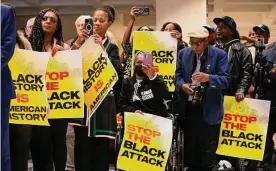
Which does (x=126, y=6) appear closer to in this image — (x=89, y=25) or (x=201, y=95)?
(x=201, y=95)

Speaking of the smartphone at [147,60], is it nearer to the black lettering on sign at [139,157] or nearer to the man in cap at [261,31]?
the black lettering on sign at [139,157]

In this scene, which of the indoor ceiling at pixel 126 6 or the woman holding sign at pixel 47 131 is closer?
the woman holding sign at pixel 47 131

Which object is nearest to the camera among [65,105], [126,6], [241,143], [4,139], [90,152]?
[4,139]

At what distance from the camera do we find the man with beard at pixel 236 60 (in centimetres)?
438

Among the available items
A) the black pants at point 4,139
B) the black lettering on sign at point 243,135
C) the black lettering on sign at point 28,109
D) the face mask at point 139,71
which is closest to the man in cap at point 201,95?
the black lettering on sign at point 243,135

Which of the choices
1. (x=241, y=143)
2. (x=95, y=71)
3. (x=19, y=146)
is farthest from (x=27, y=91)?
(x=241, y=143)

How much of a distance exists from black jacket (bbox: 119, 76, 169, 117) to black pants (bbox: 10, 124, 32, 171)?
2.88ft

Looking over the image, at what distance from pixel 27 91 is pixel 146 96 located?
3.20ft

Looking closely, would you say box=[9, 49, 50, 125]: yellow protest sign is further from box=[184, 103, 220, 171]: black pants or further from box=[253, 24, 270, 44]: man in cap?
box=[253, 24, 270, 44]: man in cap

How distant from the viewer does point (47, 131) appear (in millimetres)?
3525

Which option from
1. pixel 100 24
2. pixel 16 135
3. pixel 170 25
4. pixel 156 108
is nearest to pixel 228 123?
pixel 156 108

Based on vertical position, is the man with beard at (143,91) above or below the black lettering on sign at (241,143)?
above

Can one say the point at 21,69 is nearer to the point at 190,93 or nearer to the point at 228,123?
the point at 190,93

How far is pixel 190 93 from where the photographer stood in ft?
12.9
